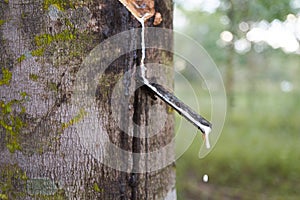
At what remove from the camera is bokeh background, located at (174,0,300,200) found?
10.2ft

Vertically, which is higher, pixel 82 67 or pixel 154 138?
→ pixel 82 67

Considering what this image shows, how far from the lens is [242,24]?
356 cm

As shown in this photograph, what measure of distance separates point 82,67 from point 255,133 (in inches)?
247

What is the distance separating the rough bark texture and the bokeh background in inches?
73.7

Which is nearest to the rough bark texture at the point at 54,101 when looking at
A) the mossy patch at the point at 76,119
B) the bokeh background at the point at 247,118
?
the mossy patch at the point at 76,119

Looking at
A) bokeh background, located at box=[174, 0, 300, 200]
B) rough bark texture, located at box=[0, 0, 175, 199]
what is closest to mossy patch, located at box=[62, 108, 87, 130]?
rough bark texture, located at box=[0, 0, 175, 199]

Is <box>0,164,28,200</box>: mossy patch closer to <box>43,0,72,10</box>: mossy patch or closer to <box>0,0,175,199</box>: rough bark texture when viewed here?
<box>0,0,175,199</box>: rough bark texture

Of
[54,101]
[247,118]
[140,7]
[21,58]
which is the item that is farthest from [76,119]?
[247,118]

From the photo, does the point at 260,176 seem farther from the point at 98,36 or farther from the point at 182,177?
the point at 98,36

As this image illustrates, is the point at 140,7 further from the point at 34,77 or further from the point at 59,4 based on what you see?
the point at 34,77

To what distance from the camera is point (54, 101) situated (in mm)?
926

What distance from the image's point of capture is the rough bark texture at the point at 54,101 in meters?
0.93

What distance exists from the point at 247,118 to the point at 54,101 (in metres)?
7.18

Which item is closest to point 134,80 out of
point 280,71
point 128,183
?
point 128,183
